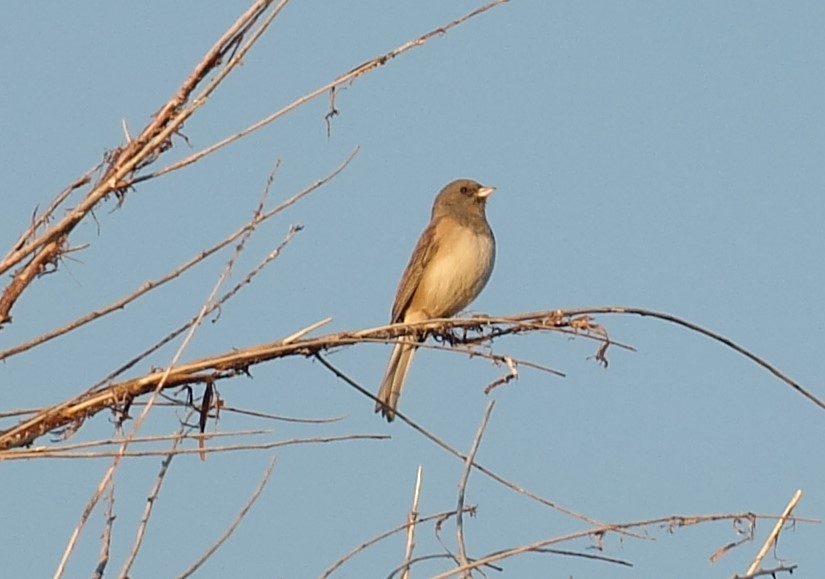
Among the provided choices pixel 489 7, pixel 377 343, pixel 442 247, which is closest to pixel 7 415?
pixel 377 343

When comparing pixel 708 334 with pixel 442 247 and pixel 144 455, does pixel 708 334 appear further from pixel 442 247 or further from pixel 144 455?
pixel 442 247

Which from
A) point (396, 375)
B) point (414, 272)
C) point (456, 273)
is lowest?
point (396, 375)

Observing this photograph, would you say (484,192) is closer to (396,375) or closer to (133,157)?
(396,375)

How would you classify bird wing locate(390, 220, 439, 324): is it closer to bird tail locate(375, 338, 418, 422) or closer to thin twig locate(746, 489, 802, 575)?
bird tail locate(375, 338, 418, 422)

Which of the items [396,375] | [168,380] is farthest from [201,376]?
[396,375]

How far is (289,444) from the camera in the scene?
6.57 ft

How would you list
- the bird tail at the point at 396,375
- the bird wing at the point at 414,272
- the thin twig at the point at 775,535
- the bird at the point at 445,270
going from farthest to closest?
the bird wing at the point at 414,272, the bird at the point at 445,270, the bird tail at the point at 396,375, the thin twig at the point at 775,535

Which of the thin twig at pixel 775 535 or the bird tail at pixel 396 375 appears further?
the bird tail at pixel 396 375

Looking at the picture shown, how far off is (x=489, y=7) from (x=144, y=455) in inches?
36.5

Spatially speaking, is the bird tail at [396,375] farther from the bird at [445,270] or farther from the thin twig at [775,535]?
the thin twig at [775,535]

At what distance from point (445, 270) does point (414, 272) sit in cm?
26

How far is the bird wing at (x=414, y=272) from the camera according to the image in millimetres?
6477

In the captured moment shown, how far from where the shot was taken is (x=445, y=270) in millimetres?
6285

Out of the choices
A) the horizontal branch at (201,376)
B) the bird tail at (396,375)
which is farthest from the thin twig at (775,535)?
the bird tail at (396,375)
